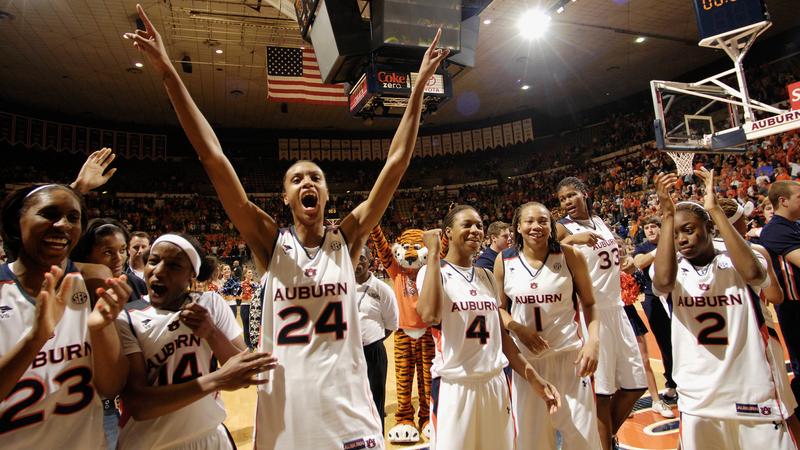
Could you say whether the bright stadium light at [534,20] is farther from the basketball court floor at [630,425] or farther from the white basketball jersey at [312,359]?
the white basketball jersey at [312,359]

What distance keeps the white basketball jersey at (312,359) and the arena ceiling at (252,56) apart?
9503 millimetres

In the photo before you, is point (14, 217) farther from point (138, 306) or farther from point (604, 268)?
point (604, 268)

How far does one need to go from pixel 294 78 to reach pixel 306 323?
393 inches

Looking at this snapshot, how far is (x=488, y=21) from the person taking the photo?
45.0 ft

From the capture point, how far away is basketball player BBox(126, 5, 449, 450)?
1899mm

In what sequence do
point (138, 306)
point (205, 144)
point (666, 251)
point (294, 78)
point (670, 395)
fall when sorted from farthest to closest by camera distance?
1. point (294, 78)
2. point (670, 395)
3. point (666, 251)
4. point (138, 306)
5. point (205, 144)

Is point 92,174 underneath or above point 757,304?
above

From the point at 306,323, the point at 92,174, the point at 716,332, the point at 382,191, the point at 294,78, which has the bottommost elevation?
the point at 716,332

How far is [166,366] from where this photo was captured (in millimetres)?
1959

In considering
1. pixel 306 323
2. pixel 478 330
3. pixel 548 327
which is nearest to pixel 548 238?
pixel 548 327

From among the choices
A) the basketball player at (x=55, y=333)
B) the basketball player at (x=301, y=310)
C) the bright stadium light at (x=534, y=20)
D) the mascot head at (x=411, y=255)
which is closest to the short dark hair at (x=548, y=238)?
the mascot head at (x=411, y=255)

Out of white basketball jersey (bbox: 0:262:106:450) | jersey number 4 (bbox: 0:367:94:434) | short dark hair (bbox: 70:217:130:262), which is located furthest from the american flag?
jersey number 4 (bbox: 0:367:94:434)

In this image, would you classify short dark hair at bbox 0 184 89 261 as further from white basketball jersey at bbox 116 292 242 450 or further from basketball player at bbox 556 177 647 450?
basketball player at bbox 556 177 647 450

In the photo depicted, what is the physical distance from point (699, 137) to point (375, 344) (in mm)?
9859
